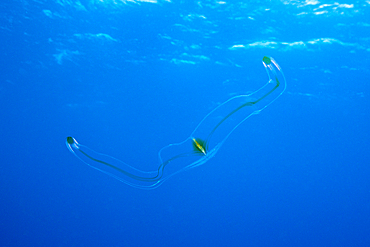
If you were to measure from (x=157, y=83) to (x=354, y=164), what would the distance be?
14.5 metres

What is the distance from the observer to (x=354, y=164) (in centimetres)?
1605

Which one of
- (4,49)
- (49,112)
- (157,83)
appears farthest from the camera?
(49,112)

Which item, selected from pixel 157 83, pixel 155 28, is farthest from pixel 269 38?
pixel 157 83

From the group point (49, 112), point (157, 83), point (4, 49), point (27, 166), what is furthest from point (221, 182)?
point (4, 49)

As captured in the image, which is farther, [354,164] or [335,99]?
[354,164]

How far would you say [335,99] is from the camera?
11.8 meters

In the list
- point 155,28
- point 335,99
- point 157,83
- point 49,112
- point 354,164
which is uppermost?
point 49,112

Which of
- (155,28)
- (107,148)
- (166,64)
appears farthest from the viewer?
(107,148)

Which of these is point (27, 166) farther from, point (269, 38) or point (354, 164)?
point (354, 164)

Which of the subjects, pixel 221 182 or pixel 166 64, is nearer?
pixel 166 64

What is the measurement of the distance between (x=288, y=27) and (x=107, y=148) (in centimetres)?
1409

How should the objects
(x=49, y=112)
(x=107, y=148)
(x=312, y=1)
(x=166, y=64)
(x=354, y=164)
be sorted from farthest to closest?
(x=107, y=148) → (x=354, y=164) → (x=49, y=112) → (x=166, y=64) → (x=312, y=1)

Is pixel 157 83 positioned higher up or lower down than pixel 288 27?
higher up

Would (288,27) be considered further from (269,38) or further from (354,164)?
(354,164)
